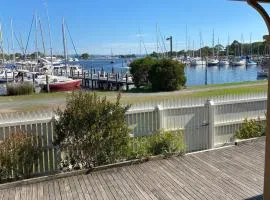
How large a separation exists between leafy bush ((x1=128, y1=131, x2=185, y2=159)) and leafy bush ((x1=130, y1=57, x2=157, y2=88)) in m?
23.3

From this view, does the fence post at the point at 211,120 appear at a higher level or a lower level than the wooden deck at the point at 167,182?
higher

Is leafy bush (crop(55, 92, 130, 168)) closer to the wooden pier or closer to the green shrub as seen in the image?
the green shrub

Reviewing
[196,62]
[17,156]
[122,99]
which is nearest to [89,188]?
[17,156]

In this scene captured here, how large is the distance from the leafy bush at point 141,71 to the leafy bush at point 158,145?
23.3 metres

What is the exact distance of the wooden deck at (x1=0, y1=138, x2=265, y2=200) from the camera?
6.64m

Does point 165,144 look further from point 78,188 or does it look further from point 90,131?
point 78,188

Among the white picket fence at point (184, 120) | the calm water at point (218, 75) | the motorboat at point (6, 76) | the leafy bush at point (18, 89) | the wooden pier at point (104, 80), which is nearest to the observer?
the white picket fence at point (184, 120)

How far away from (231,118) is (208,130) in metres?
1.07

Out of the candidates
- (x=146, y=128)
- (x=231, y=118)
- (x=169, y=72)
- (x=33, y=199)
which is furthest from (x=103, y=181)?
(x=169, y=72)

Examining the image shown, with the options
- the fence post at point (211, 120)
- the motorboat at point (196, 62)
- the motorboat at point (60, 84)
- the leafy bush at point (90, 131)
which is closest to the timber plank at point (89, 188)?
the leafy bush at point (90, 131)

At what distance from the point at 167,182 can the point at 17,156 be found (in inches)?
128

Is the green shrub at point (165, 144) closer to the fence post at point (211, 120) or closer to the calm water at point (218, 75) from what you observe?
the fence post at point (211, 120)

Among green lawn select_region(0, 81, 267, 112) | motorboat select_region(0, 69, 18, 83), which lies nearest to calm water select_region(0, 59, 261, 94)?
motorboat select_region(0, 69, 18, 83)

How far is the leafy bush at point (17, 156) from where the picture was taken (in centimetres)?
738
